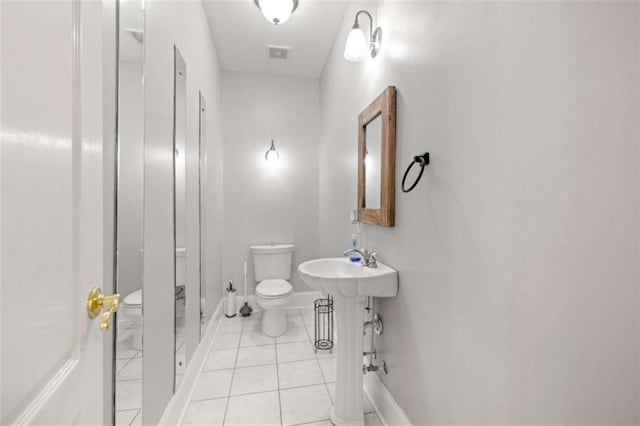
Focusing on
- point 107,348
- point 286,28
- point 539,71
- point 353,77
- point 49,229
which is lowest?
point 107,348

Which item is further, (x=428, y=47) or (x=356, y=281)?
(x=356, y=281)

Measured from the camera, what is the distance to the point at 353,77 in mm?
2152

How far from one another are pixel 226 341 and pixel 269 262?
0.90 meters

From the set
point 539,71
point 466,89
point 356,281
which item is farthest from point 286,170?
point 539,71

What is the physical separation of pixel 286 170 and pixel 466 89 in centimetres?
253

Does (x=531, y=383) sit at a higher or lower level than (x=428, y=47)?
lower

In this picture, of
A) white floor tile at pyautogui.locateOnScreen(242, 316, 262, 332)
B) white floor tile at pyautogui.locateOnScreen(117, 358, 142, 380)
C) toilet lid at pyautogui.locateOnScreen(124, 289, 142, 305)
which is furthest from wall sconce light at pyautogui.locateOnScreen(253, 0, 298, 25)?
white floor tile at pyautogui.locateOnScreen(242, 316, 262, 332)

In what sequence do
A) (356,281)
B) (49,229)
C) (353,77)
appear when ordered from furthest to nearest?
(353,77) < (356,281) < (49,229)

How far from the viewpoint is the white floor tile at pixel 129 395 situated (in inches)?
37.1

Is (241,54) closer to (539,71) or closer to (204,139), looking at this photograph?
(204,139)

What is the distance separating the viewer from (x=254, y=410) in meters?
1.67

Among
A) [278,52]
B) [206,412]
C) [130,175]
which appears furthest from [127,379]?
[278,52]

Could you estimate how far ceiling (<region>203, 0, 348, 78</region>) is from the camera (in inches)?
88.0

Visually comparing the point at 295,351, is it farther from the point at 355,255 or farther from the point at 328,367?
the point at 355,255
